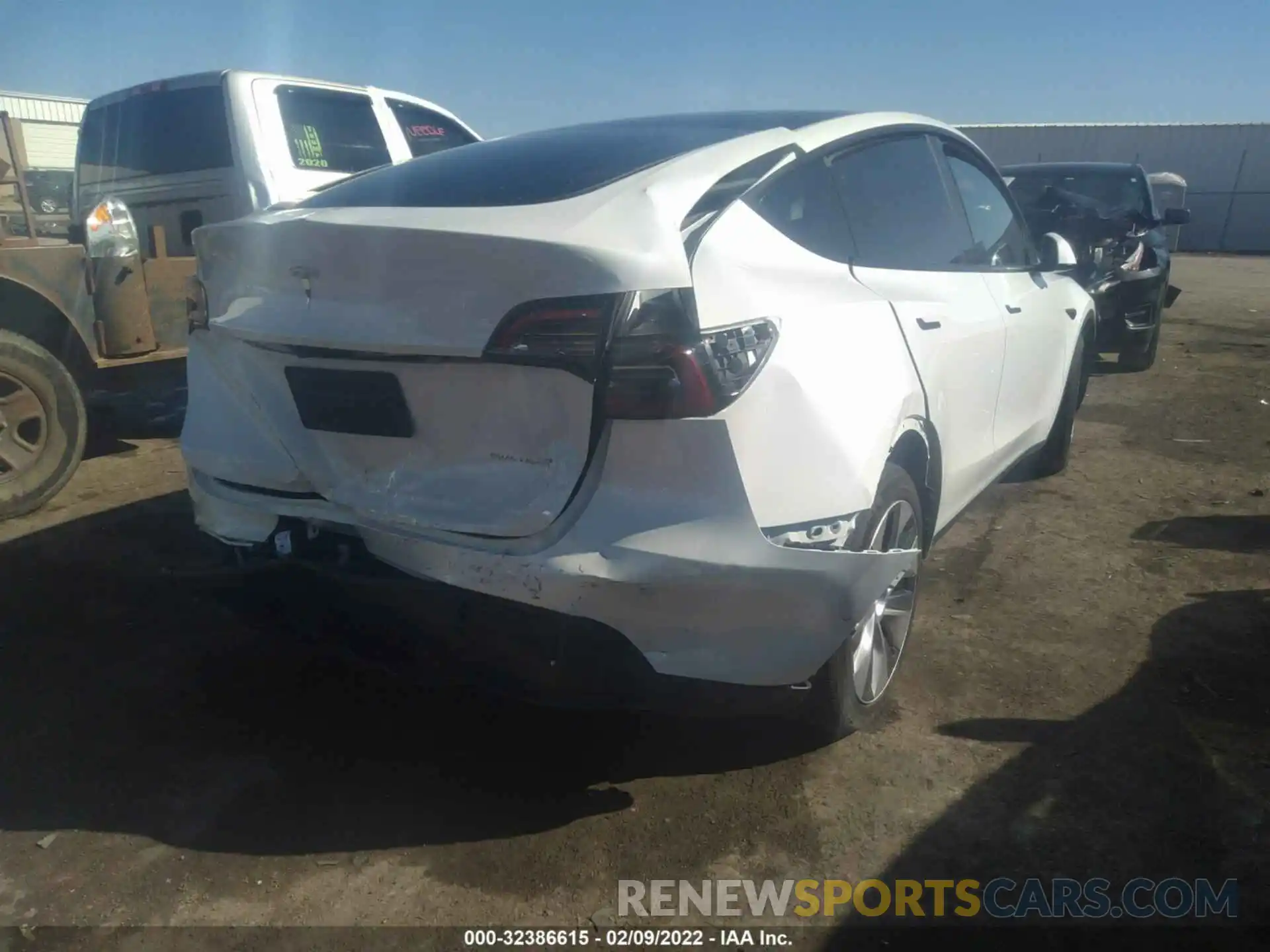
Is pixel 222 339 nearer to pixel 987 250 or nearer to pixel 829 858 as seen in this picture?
pixel 829 858

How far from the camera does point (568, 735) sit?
2863 mm

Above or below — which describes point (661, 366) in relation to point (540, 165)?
below

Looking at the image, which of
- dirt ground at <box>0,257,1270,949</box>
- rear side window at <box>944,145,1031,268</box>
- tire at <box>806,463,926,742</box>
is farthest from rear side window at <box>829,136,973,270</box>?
dirt ground at <box>0,257,1270,949</box>

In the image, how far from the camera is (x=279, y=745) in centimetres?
283

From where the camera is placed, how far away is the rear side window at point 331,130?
20.1 ft

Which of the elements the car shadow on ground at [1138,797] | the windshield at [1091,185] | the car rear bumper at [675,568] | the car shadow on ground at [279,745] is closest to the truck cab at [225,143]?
the car shadow on ground at [279,745]

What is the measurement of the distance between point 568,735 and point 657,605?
85 centimetres

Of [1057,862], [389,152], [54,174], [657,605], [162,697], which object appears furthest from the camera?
[54,174]

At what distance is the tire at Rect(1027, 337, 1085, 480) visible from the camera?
4961 mm

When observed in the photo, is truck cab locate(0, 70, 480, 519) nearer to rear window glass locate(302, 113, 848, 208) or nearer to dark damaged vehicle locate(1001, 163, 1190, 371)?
rear window glass locate(302, 113, 848, 208)

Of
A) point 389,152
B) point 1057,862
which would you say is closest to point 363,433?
point 1057,862

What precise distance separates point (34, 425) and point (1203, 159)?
33.5 meters

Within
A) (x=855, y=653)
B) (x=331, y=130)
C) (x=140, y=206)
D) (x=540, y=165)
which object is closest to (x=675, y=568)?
(x=855, y=653)

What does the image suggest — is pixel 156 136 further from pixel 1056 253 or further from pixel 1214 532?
pixel 1214 532
